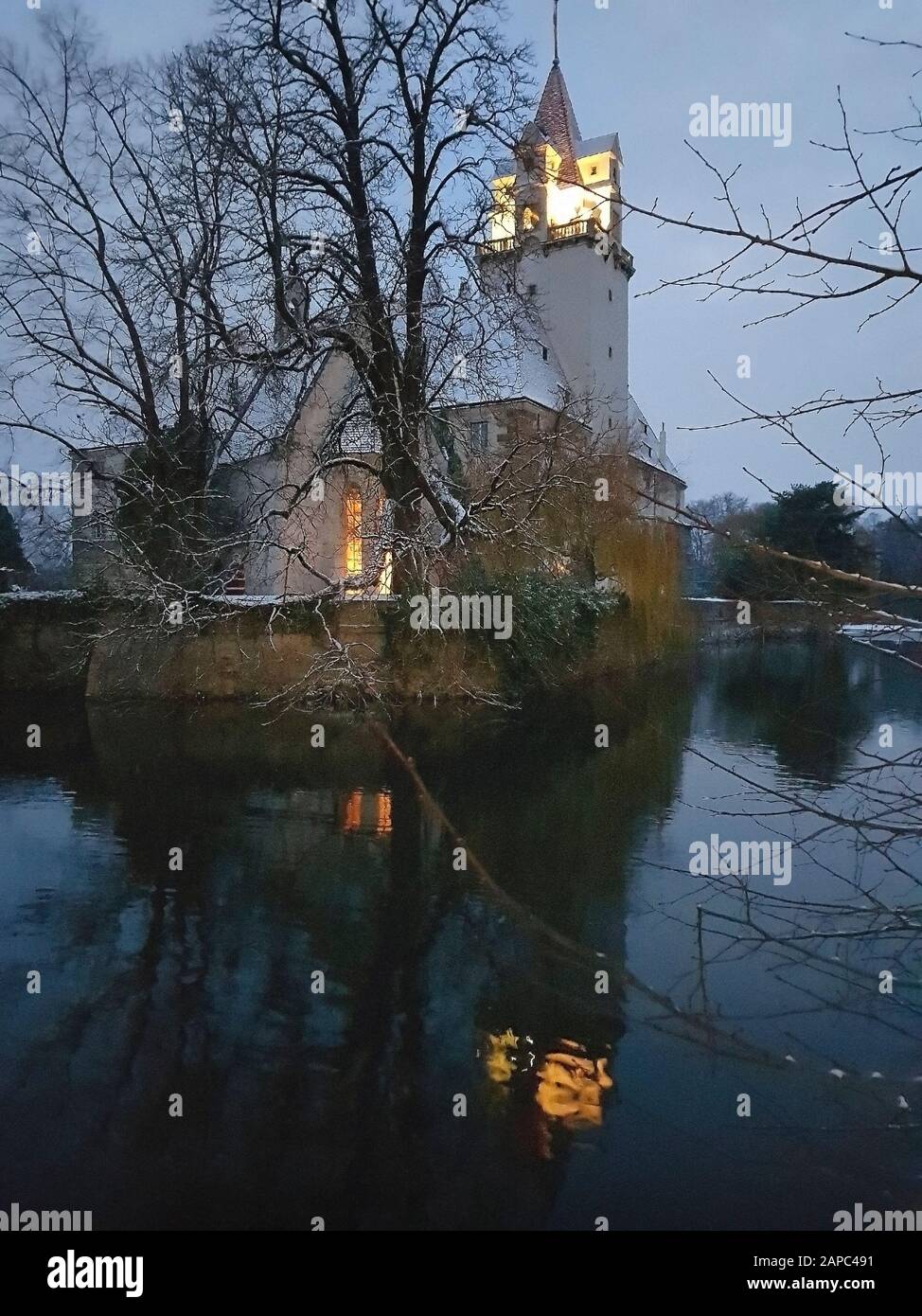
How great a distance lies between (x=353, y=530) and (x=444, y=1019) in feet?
42.9

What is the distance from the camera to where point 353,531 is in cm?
1778

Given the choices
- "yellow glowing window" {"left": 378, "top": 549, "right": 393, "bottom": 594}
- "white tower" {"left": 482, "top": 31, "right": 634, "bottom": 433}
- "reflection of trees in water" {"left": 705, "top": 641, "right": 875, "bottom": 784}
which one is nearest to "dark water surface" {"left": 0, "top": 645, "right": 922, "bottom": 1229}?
"reflection of trees in water" {"left": 705, "top": 641, "right": 875, "bottom": 784}

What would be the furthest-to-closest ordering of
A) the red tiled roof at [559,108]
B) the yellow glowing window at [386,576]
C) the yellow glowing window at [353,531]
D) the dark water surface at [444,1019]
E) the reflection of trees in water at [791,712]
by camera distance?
the red tiled roof at [559,108] < the yellow glowing window at [353,531] < the yellow glowing window at [386,576] < the reflection of trees in water at [791,712] < the dark water surface at [444,1019]

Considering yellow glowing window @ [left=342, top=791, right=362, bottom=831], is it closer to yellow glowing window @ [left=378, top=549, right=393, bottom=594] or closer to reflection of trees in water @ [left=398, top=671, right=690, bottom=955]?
reflection of trees in water @ [left=398, top=671, right=690, bottom=955]

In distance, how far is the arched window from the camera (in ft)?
57.8

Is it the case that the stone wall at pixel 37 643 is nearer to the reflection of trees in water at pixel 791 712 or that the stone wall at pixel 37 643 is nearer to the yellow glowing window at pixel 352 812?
Result: the yellow glowing window at pixel 352 812

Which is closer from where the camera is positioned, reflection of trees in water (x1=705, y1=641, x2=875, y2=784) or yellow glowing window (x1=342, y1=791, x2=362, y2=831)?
yellow glowing window (x1=342, y1=791, x2=362, y2=831)

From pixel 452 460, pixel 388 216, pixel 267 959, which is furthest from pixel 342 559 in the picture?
pixel 267 959

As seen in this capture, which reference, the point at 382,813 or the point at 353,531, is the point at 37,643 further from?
the point at 382,813

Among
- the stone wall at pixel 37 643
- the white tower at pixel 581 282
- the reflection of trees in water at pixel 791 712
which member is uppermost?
the white tower at pixel 581 282

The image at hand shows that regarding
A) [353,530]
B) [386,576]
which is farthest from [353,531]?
[386,576]

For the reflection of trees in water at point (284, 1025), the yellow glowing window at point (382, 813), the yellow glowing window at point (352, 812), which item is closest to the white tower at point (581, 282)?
the yellow glowing window at point (382, 813)

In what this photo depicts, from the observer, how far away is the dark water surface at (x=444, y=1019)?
13.4 feet

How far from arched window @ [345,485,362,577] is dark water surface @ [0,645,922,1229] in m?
7.16
